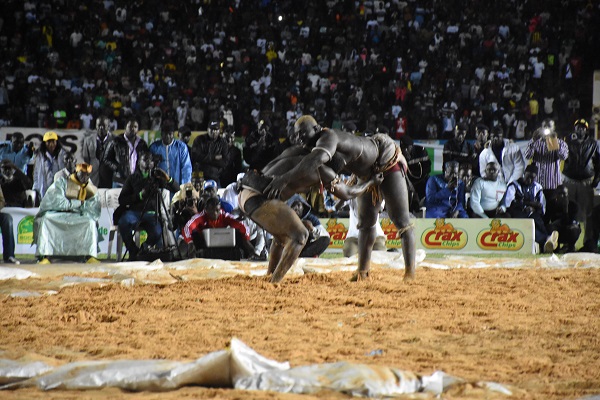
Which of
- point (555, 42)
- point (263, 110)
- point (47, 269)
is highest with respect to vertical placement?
point (555, 42)

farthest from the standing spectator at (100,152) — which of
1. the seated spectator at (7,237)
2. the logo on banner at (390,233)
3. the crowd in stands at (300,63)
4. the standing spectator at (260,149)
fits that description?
the crowd in stands at (300,63)

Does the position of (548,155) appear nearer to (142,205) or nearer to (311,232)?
(311,232)

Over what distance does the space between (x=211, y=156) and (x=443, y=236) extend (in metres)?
4.18

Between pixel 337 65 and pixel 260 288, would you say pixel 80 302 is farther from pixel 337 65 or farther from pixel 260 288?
pixel 337 65

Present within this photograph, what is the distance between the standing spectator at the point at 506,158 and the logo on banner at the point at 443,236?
1.59m

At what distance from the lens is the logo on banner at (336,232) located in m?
13.2

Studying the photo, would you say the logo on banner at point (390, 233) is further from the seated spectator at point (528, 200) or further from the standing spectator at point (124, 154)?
the standing spectator at point (124, 154)

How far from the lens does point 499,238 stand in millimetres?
13133

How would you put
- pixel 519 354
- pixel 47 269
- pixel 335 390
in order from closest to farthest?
pixel 335 390 < pixel 519 354 < pixel 47 269

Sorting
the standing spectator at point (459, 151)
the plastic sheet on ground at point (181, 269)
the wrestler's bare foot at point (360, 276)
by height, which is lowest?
the plastic sheet on ground at point (181, 269)

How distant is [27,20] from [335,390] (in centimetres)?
2264

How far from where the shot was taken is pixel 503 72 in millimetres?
22031

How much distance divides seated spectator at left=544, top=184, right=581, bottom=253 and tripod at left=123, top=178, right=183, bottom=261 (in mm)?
6167

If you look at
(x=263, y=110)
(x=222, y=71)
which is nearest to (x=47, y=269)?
(x=263, y=110)
